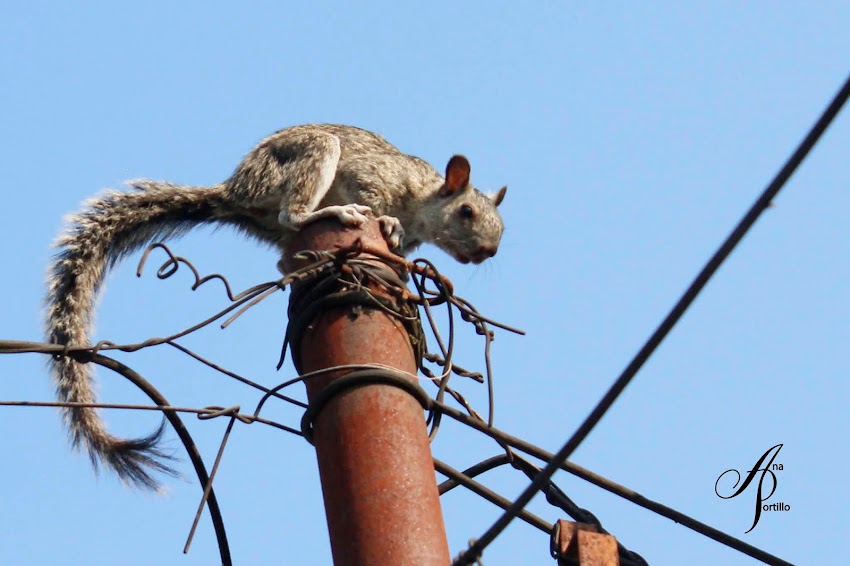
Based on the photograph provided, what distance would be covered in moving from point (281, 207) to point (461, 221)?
115 cm

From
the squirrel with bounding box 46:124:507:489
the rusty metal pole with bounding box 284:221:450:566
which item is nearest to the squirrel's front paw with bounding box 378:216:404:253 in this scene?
the squirrel with bounding box 46:124:507:489

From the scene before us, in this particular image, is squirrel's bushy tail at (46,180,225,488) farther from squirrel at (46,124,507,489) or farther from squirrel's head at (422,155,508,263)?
squirrel's head at (422,155,508,263)

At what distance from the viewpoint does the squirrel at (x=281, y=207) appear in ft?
15.9

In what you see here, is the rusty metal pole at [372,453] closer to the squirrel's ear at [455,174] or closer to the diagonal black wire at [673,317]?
the diagonal black wire at [673,317]

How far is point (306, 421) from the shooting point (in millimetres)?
3271

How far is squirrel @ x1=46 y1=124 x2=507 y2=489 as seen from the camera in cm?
485

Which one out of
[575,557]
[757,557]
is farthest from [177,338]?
[757,557]

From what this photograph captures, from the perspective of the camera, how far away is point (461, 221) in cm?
636

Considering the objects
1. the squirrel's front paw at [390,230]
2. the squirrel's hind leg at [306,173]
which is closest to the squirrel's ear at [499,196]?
the squirrel's hind leg at [306,173]

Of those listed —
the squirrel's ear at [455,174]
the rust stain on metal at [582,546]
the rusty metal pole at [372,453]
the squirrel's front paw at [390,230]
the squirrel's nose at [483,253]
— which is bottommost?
the rust stain on metal at [582,546]

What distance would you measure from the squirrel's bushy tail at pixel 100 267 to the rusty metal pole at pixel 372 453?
2.35 ft

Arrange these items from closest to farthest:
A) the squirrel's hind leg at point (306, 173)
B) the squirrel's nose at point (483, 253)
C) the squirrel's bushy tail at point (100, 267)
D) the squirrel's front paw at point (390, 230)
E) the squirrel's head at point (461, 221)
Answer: the squirrel's bushy tail at point (100, 267) < the squirrel's front paw at point (390, 230) < the squirrel's hind leg at point (306, 173) < the squirrel's head at point (461, 221) < the squirrel's nose at point (483, 253)

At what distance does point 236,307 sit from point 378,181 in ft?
Answer: 7.95

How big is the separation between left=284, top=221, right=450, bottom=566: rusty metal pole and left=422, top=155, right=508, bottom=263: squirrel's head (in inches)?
113
